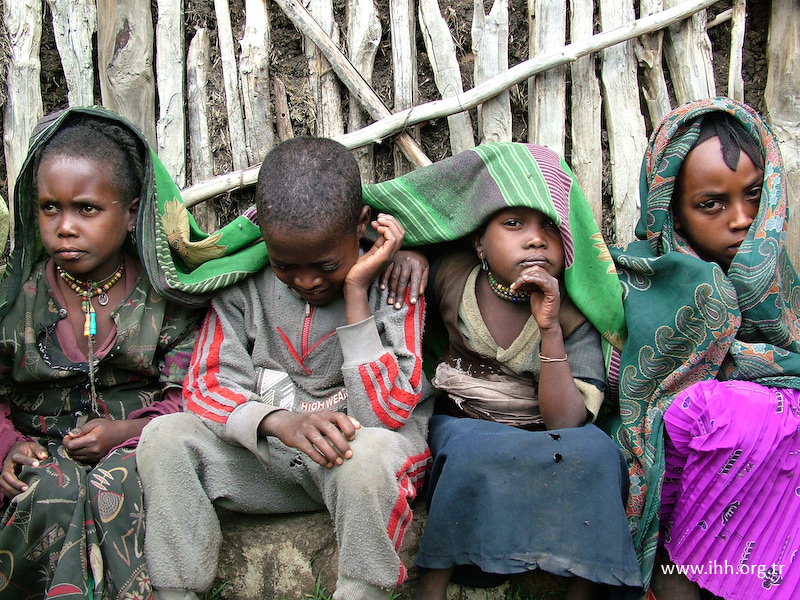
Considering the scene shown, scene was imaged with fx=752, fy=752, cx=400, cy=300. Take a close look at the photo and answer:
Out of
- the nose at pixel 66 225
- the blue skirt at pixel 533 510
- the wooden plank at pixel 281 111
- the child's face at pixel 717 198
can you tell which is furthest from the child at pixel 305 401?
the child's face at pixel 717 198

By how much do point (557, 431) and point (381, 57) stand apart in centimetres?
188

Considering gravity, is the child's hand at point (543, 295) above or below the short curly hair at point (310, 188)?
below

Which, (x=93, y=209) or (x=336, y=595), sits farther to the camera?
(x=93, y=209)

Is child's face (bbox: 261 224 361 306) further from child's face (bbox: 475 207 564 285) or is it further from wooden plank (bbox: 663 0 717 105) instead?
wooden plank (bbox: 663 0 717 105)

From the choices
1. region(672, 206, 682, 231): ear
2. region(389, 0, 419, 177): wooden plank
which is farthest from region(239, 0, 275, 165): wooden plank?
region(672, 206, 682, 231): ear

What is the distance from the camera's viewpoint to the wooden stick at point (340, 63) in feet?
10.7

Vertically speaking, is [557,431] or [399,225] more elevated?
[399,225]

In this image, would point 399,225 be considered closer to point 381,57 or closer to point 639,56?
point 381,57

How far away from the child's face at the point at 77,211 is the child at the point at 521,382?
0.96 m

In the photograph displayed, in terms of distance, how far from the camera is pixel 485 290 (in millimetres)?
2889

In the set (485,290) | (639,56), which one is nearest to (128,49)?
(485,290)

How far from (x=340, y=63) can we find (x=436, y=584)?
2142 mm

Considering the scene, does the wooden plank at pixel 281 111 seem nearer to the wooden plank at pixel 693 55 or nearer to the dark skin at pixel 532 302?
the dark skin at pixel 532 302

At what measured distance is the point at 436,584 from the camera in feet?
8.12
